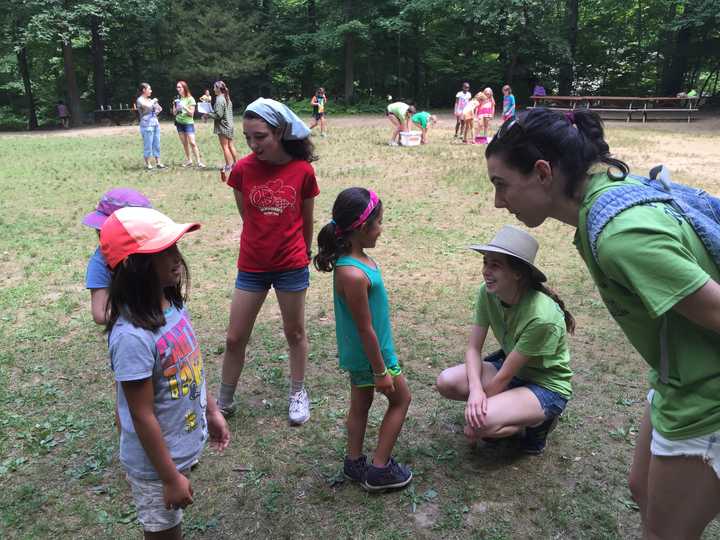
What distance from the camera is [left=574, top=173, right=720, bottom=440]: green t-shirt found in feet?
4.25

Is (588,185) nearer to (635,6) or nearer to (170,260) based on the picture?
(170,260)

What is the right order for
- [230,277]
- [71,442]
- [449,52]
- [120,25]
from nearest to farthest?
[71,442] < [230,277] < [120,25] < [449,52]

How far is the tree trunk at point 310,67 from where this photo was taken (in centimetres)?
3381

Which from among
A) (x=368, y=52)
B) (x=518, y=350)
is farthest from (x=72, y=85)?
(x=518, y=350)

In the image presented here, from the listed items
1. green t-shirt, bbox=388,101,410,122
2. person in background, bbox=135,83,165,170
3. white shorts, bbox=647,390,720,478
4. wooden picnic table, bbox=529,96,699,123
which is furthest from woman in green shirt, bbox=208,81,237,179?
wooden picnic table, bbox=529,96,699,123

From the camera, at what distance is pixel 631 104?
2327 centimetres

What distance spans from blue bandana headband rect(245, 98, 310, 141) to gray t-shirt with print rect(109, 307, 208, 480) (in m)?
1.34

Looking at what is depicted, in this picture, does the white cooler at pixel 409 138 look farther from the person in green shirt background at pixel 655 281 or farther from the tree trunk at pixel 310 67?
the tree trunk at pixel 310 67

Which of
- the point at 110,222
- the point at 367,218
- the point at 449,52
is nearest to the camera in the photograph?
the point at 110,222

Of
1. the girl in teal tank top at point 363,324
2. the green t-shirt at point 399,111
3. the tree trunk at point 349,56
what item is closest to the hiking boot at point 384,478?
the girl in teal tank top at point 363,324

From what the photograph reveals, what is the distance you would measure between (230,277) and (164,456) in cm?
419

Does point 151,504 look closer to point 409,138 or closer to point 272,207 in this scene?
point 272,207

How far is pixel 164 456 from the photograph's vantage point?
1771 millimetres

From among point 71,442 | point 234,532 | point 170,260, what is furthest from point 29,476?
point 170,260
